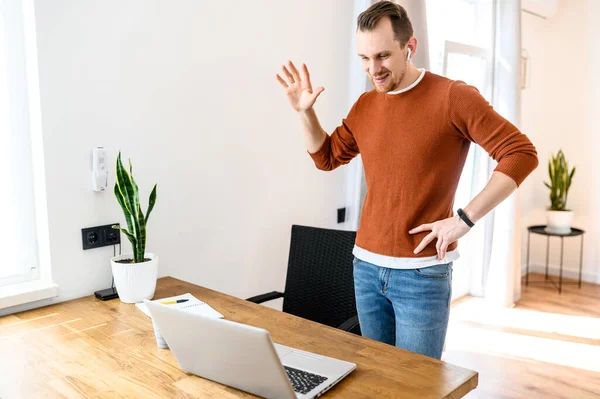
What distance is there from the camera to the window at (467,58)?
159 inches

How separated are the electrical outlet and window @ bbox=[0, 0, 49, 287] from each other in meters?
0.14

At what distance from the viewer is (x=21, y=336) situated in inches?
69.1

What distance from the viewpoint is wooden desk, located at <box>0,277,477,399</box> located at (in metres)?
1.36

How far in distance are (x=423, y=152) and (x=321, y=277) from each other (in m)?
0.79

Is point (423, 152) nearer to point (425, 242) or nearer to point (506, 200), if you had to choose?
point (425, 242)

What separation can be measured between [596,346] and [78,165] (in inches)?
131

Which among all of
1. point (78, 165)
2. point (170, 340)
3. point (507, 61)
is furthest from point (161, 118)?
point (507, 61)

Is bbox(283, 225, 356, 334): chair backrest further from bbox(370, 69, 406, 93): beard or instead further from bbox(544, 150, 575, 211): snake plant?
bbox(544, 150, 575, 211): snake plant

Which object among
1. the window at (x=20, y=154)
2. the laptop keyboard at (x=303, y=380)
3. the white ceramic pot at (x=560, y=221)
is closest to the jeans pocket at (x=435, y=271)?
the laptop keyboard at (x=303, y=380)

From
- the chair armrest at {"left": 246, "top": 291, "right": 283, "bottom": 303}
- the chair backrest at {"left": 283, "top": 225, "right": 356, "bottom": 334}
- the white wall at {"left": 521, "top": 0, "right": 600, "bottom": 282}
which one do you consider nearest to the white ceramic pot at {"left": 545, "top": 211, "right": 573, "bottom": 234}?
the white wall at {"left": 521, "top": 0, "right": 600, "bottom": 282}

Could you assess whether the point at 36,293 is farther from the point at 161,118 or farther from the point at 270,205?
the point at 270,205

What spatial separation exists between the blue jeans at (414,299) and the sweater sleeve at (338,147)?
0.43 metres

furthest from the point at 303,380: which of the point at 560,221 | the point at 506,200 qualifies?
the point at 560,221

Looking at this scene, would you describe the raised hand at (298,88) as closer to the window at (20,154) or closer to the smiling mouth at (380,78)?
the smiling mouth at (380,78)
